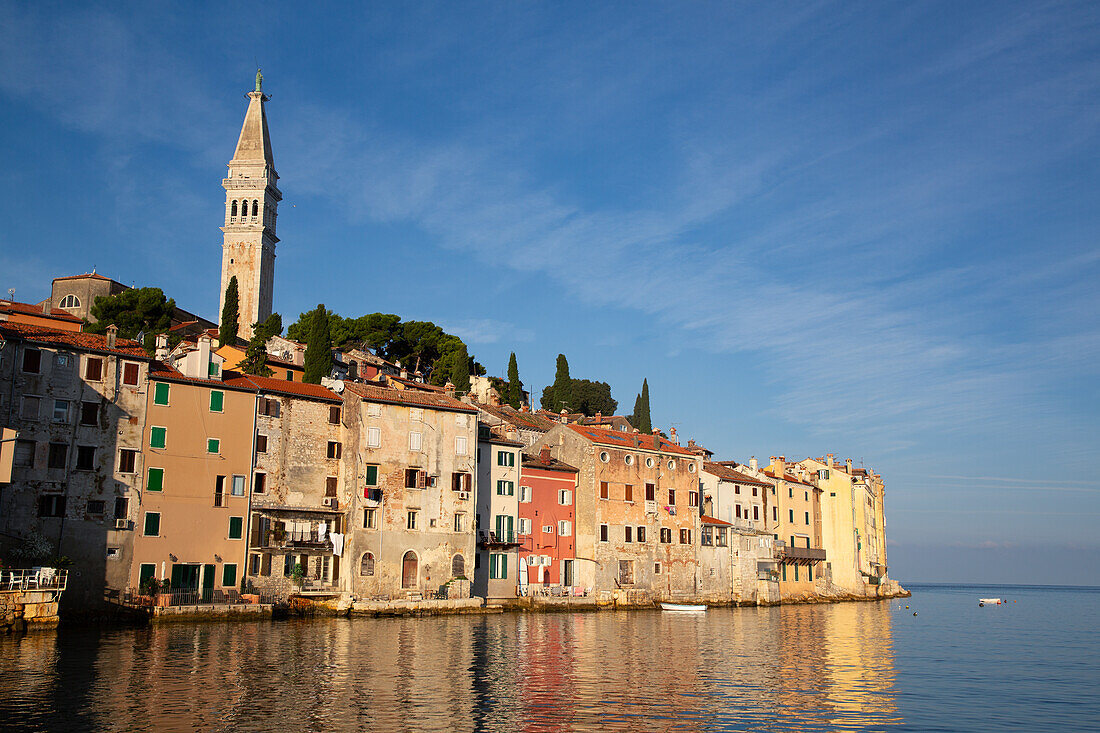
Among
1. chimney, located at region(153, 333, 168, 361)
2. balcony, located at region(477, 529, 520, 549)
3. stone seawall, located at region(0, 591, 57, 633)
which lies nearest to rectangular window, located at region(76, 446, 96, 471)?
stone seawall, located at region(0, 591, 57, 633)

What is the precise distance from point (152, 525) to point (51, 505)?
4834mm

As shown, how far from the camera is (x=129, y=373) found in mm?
48031

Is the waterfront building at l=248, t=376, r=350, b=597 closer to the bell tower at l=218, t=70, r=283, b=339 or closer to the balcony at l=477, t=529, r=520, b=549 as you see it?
the balcony at l=477, t=529, r=520, b=549

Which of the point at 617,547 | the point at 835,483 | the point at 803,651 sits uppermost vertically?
the point at 835,483

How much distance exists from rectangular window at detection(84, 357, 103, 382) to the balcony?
25459 millimetres

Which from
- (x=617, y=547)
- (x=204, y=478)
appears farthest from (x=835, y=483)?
(x=204, y=478)

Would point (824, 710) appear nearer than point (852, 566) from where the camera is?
Yes

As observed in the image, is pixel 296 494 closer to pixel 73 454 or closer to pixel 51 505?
pixel 73 454

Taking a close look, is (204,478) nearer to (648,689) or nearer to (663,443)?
(648,689)

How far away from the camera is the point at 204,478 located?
49.3 m

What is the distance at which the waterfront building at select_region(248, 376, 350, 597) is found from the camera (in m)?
51.2

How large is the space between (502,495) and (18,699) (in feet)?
133

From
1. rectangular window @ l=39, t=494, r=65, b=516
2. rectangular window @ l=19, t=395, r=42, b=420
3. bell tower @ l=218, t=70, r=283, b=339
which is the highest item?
bell tower @ l=218, t=70, r=283, b=339

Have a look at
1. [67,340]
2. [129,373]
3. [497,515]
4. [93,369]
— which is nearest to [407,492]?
[497,515]
